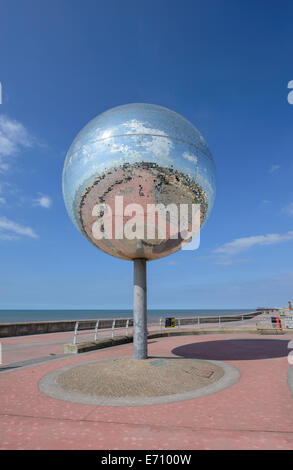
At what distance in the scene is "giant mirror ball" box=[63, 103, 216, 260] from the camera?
656cm

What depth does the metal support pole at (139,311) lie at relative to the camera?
26.5 ft

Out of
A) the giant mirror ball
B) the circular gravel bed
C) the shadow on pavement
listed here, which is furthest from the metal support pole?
the shadow on pavement

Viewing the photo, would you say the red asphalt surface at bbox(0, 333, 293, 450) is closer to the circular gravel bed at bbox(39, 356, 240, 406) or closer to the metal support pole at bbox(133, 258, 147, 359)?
the circular gravel bed at bbox(39, 356, 240, 406)

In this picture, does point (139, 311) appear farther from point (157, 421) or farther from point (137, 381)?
point (157, 421)

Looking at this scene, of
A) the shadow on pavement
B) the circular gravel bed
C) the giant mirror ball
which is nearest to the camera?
the circular gravel bed

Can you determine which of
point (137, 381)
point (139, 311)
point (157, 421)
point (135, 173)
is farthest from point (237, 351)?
point (135, 173)

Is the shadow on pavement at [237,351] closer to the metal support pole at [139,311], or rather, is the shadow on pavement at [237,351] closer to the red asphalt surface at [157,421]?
the metal support pole at [139,311]

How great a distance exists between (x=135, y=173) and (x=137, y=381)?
470 cm

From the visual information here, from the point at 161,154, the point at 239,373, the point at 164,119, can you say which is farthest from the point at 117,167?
the point at 239,373

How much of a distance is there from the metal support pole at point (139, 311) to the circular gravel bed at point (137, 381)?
345 millimetres

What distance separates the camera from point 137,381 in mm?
6418

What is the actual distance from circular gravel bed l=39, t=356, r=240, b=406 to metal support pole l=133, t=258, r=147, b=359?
0.35 meters

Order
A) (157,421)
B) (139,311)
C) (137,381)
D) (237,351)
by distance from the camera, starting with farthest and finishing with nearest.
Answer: (237,351)
(139,311)
(137,381)
(157,421)
